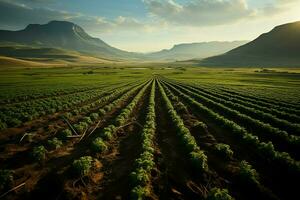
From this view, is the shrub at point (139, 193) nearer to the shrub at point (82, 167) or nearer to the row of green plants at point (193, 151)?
the shrub at point (82, 167)

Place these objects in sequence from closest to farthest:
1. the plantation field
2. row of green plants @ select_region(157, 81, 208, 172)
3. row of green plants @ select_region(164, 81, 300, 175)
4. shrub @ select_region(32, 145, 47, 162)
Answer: the plantation field, row of green plants @ select_region(164, 81, 300, 175), row of green plants @ select_region(157, 81, 208, 172), shrub @ select_region(32, 145, 47, 162)

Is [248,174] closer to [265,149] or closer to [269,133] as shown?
[265,149]

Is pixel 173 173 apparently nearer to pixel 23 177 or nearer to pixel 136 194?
pixel 136 194

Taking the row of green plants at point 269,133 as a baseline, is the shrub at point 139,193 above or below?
below

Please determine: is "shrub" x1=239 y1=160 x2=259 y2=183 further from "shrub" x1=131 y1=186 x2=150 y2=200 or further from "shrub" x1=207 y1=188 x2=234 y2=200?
"shrub" x1=131 y1=186 x2=150 y2=200

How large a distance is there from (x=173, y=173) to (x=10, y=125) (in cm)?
1945

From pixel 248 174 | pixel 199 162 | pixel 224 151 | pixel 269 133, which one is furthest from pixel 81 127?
pixel 269 133

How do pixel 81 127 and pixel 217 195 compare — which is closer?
pixel 217 195

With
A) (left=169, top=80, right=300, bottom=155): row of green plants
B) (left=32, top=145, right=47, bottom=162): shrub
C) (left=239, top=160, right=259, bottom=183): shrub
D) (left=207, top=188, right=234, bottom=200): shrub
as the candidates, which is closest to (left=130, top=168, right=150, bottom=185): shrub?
(left=207, top=188, right=234, bottom=200): shrub

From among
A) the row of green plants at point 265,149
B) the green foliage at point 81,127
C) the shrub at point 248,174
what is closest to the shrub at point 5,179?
the green foliage at point 81,127

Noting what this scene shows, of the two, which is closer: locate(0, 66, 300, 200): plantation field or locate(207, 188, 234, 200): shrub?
locate(207, 188, 234, 200): shrub

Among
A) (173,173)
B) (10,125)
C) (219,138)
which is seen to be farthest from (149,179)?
(10,125)

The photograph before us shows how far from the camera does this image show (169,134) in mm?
20750

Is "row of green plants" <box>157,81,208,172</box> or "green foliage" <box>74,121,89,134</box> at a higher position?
"row of green plants" <box>157,81,208,172</box>
